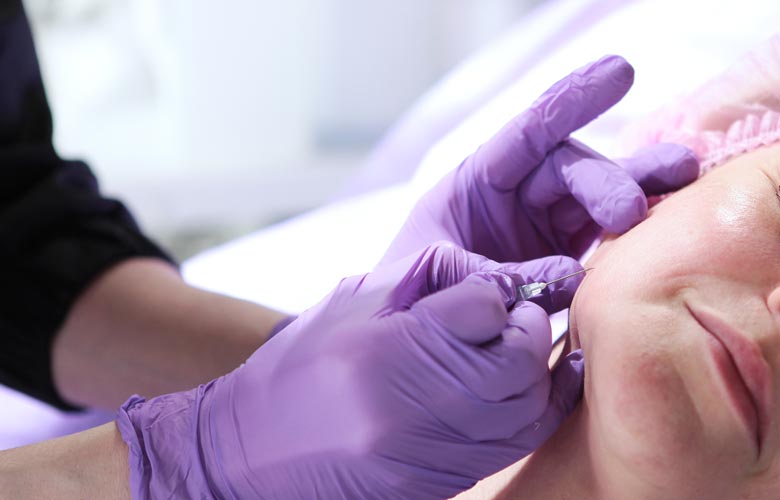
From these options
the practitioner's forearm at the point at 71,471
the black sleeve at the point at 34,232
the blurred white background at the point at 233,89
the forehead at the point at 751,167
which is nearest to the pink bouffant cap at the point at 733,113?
the forehead at the point at 751,167

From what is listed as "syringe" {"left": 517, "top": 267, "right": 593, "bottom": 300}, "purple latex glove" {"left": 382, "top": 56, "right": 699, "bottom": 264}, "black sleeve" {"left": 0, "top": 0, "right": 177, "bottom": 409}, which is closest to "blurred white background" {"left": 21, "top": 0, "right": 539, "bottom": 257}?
"black sleeve" {"left": 0, "top": 0, "right": 177, "bottom": 409}

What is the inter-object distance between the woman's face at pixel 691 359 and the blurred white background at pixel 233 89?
7.36ft

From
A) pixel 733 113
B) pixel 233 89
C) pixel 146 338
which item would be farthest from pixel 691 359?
pixel 233 89

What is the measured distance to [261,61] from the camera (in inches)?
116

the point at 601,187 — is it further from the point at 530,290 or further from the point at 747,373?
the point at 747,373

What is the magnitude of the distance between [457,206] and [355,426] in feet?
1.42

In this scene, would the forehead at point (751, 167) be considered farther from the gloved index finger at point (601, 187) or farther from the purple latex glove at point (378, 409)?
the purple latex glove at point (378, 409)

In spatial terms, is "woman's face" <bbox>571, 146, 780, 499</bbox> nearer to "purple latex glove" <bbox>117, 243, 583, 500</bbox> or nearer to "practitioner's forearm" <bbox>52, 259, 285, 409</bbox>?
"purple latex glove" <bbox>117, 243, 583, 500</bbox>

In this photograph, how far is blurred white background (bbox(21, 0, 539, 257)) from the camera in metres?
2.80

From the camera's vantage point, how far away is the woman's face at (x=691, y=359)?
80cm

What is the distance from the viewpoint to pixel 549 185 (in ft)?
3.68

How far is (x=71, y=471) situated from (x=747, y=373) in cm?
75

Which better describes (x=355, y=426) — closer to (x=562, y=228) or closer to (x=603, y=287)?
(x=603, y=287)

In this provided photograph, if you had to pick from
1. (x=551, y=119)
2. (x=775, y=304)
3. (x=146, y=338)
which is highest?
(x=551, y=119)
